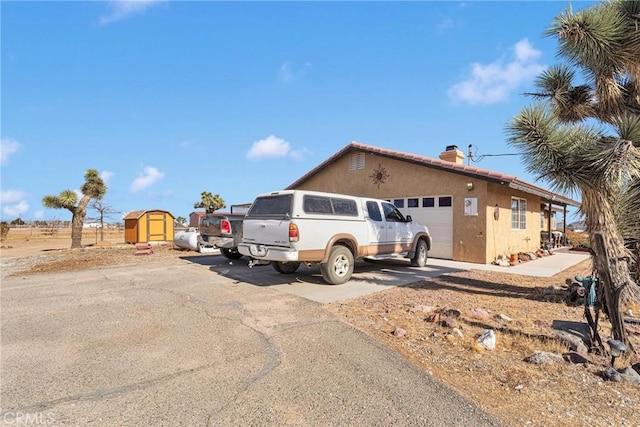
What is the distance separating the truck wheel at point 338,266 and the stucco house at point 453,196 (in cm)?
584

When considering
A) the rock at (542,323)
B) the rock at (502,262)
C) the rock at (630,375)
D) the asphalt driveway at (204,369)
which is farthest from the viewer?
the rock at (502,262)

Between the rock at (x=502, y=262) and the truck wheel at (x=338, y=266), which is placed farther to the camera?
the rock at (x=502, y=262)

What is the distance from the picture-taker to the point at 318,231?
25.8 feet

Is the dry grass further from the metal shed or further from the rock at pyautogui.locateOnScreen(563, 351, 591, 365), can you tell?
the metal shed

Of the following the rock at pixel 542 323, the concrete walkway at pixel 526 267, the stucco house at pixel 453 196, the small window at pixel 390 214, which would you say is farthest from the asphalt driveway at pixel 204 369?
the stucco house at pixel 453 196

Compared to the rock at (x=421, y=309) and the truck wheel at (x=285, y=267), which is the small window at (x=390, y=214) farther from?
the rock at (x=421, y=309)

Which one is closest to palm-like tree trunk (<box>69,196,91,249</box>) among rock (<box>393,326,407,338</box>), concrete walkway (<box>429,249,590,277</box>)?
concrete walkway (<box>429,249,590,277</box>)

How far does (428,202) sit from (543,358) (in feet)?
32.4

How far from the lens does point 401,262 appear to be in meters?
12.3

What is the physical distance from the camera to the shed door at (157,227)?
24875 mm

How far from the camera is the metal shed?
24.3 meters

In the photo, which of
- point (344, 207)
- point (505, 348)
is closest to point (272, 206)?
point (344, 207)

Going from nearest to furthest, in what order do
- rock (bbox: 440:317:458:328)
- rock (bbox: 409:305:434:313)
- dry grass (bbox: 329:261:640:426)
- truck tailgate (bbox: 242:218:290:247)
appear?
1. dry grass (bbox: 329:261:640:426)
2. rock (bbox: 440:317:458:328)
3. rock (bbox: 409:305:434:313)
4. truck tailgate (bbox: 242:218:290:247)

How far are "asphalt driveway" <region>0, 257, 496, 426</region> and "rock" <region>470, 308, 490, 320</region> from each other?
220 cm
